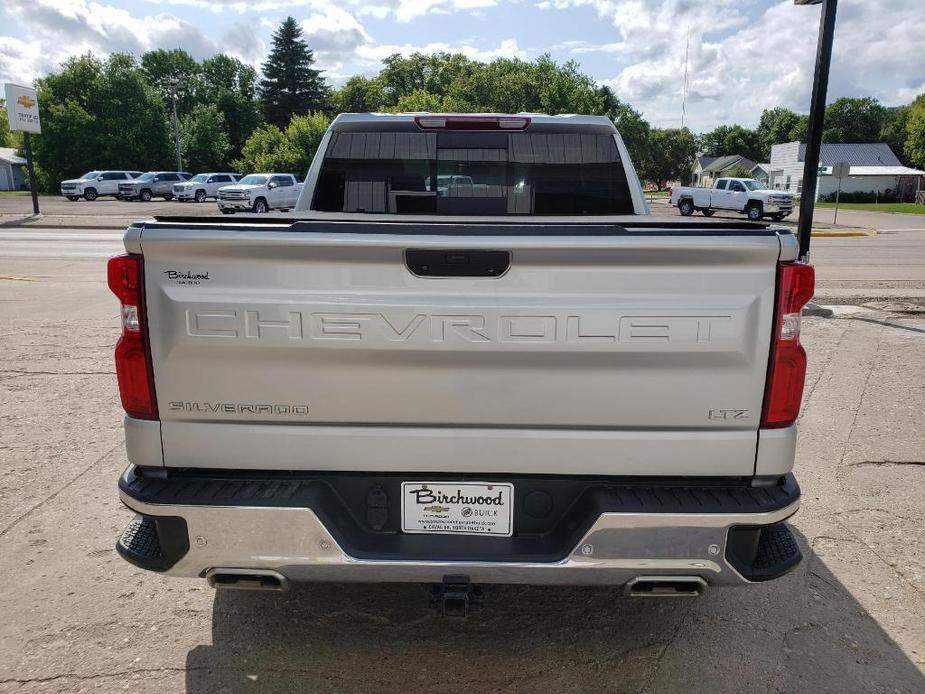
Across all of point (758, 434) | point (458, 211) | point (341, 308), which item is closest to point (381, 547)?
point (341, 308)

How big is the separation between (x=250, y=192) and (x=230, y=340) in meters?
33.0

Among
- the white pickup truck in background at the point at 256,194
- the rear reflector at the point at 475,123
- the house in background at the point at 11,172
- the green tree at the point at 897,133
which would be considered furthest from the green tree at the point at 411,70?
the rear reflector at the point at 475,123

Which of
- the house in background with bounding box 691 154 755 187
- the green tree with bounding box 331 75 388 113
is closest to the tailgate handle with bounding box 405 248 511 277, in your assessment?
the green tree with bounding box 331 75 388 113

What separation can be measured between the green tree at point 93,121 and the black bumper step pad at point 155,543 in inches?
2576

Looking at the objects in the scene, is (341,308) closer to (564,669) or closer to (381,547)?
(381,547)

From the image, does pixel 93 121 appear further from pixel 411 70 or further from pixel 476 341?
pixel 476 341

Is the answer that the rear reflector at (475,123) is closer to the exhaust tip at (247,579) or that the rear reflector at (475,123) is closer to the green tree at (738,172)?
the exhaust tip at (247,579)

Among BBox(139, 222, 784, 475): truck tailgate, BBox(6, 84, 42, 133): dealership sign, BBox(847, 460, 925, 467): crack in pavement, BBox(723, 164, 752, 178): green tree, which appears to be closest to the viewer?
BBox(139, 222, 784, 475): truck tailgate

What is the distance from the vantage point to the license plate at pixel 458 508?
243 centimetres

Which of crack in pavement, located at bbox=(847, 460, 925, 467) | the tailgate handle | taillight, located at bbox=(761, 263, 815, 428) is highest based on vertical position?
the tailgate handle

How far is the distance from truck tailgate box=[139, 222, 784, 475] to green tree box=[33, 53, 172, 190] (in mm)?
65663

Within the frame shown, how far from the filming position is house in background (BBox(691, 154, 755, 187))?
4653 inches

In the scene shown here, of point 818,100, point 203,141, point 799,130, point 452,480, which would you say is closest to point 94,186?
point 203,141

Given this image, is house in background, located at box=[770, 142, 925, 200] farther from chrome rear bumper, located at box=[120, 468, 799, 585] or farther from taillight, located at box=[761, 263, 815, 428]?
chrome rear bumper, located at box=[120, 468, 799, 585]
